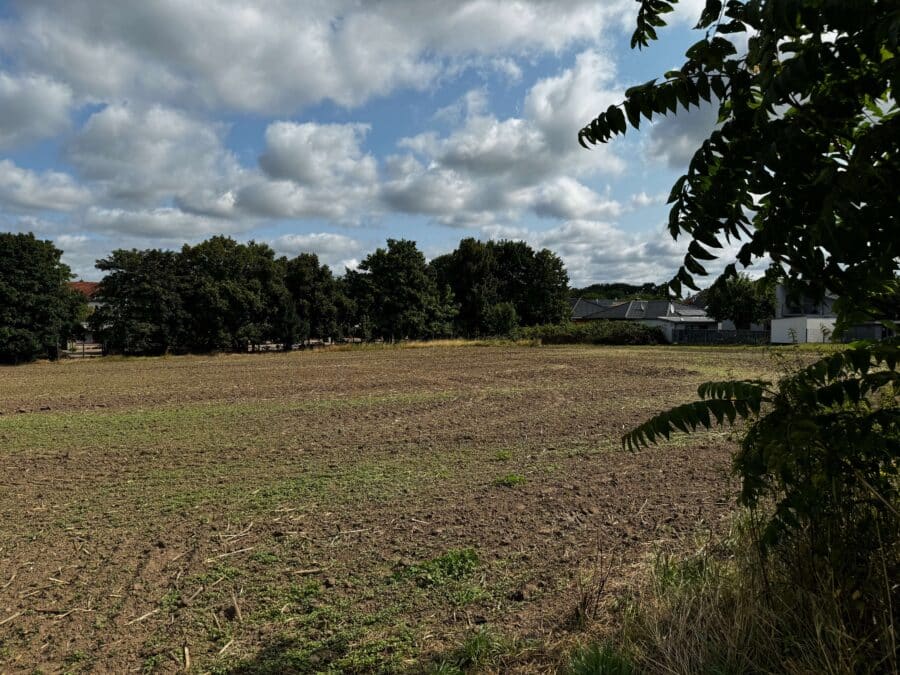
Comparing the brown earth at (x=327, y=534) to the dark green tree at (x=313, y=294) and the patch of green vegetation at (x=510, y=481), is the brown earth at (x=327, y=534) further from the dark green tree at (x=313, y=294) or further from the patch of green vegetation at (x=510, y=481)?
the dark green tree at (x=313, y=294)

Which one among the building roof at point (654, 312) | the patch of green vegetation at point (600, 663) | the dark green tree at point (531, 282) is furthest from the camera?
the building roof at point (654, 312)

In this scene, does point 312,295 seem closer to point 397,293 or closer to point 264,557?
point 397,293

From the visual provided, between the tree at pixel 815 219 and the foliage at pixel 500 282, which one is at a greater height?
the foliage at pixel 500 282

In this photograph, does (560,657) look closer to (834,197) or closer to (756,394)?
(756,394)

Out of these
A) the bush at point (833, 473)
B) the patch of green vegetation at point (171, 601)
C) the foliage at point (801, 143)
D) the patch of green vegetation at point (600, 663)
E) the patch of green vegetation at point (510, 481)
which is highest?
the foliage at point (801, 143)

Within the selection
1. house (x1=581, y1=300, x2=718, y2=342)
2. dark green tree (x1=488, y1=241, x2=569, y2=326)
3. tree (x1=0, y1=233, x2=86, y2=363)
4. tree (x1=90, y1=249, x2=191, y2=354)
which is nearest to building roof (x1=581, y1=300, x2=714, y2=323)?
house (x1=581, y1=300, x2=718, y2=342)

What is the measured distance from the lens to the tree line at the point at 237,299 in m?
34.3

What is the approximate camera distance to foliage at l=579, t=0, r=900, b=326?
151 cm

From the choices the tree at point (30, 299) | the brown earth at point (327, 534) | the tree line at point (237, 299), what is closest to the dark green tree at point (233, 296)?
the tree line at point (237, 299)

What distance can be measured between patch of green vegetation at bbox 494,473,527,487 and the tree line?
3748cm

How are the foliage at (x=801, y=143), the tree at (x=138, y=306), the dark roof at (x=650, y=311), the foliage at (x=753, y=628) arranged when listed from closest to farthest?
the foliage at (x=801, y=143) → the foliage at (x=753, y=628) → the tree at (x=138, y=306) → the dark roof at (x=650, y=311)

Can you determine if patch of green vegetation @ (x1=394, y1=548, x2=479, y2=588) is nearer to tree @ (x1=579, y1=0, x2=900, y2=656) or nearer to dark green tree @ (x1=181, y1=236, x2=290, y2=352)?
tree @ (x1=579, y1=0, x2=900, y2=656)

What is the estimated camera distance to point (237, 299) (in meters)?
41.1

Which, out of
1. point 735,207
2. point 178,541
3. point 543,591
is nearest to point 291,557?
point 178,541
